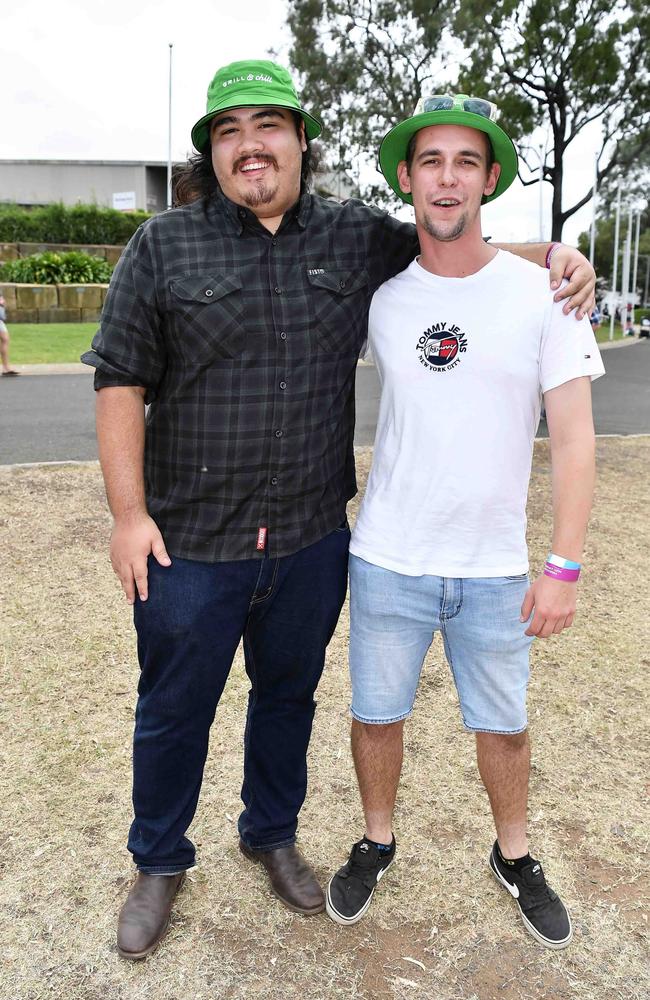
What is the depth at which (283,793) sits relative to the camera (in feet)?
8.80

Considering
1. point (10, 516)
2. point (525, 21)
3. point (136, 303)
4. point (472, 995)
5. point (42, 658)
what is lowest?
point (472, 995)

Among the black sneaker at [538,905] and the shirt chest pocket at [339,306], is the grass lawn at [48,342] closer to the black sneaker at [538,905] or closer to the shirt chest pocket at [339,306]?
the shirt chest pocket at [339,306]

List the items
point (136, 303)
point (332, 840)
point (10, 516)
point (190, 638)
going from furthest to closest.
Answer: point (10, 516) → point (332, 840) → point (190, 638) → point (136, 303)

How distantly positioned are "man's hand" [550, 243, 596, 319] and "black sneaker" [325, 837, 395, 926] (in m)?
1.71

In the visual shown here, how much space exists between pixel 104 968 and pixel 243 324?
5.84 feet

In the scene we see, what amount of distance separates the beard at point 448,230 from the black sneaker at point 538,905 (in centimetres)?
184

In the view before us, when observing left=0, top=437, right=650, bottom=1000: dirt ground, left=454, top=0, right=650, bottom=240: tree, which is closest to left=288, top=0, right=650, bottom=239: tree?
left=454, top=0, right=650, bottom=240: tree

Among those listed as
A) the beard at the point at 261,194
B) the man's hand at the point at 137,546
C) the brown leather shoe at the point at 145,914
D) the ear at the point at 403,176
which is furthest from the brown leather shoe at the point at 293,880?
the ear at the point at 403,176

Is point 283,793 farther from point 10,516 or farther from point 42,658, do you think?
point 10,516

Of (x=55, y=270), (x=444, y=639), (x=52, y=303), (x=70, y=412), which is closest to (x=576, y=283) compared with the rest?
(x=444, y=639)

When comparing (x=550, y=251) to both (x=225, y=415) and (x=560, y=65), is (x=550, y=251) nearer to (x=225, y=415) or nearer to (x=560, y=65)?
(x=225, y=415)

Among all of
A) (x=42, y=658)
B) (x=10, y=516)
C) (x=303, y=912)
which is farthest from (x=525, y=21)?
(x=303, y=912)

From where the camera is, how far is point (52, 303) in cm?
2253

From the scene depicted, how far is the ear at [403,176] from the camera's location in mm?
2514
